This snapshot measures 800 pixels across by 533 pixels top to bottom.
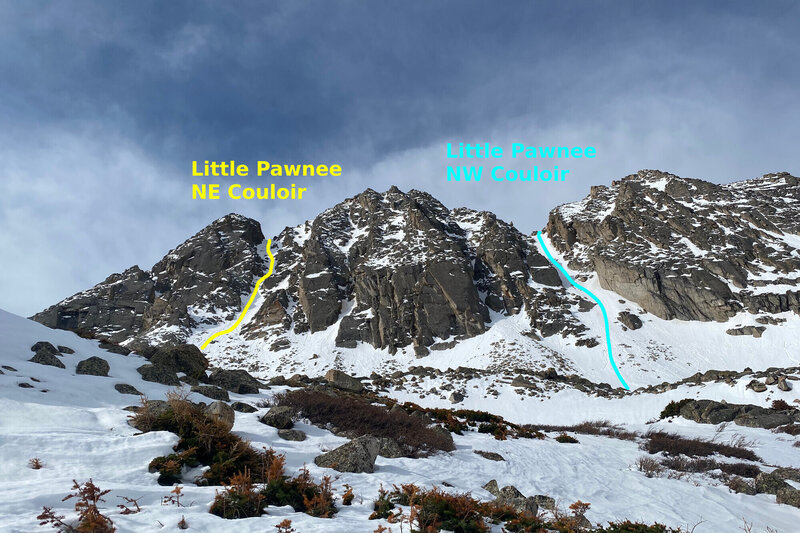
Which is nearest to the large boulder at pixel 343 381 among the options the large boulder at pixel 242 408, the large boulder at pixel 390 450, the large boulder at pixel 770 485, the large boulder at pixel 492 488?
the large boulder at pixel 242 408

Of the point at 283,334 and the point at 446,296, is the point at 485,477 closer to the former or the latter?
the point at 446,296

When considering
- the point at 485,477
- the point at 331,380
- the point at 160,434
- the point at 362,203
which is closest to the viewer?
the point at 160,434

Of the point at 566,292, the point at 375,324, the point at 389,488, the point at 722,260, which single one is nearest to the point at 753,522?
the point at 389,488

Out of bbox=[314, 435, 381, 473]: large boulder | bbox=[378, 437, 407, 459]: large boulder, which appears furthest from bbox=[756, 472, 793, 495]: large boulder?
bbox=[314, 435, 381, 473]: large boulder

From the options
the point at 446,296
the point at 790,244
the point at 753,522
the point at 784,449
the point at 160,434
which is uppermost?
the point at 790,244

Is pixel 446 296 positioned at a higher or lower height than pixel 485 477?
higher

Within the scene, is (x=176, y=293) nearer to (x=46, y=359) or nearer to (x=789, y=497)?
(x=46, y=359)

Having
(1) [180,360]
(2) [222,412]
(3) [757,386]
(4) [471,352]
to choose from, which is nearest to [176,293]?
(4) [471,352]
